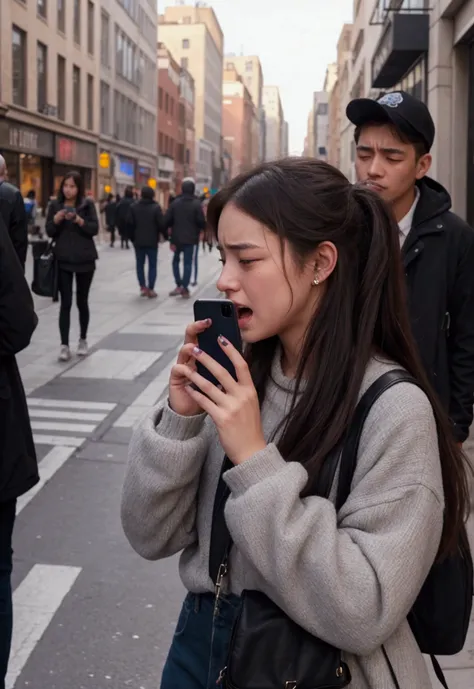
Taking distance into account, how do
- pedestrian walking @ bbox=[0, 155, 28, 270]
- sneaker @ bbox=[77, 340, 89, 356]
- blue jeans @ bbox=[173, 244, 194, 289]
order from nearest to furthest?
pedestrian walking @ bbox=[0, 155, 28, 270], sneaker @ bbox=[77, 340, 89, 356], blue jeans @ bbox=[173, 244, 194, 289]

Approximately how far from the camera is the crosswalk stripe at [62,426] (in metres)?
7.29

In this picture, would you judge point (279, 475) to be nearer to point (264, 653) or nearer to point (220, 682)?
point (264, 653)

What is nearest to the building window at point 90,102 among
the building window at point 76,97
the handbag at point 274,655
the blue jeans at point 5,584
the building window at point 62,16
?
the building window at point 76,97

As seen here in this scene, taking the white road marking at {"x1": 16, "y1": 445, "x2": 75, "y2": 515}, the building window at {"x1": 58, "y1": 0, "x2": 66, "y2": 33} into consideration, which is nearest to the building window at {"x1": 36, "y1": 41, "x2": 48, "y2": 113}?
the building window at {"x1": 58, "y1": 0, "x2": 66, "y2": 33}

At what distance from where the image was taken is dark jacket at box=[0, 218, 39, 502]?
277 centimetres

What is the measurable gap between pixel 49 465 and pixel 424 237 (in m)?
3.74

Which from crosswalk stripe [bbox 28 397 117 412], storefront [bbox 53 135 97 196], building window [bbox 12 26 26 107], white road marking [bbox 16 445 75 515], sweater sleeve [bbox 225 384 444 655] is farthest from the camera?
storefront [bbox 53 135 97 196]

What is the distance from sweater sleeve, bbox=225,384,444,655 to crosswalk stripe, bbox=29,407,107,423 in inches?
245

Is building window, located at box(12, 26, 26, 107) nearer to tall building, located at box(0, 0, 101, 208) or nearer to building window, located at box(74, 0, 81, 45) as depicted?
tall building, located at box(0, 0, 101, 208)

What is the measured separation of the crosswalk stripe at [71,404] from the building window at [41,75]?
96.4 feet

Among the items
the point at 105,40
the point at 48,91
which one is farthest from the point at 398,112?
the point at 105,40

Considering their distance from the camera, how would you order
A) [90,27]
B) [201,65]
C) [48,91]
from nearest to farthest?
[48,91]
[90,27]
[201,65]

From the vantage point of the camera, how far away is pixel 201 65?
114m

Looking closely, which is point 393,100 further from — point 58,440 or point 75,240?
point 75,240
